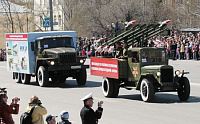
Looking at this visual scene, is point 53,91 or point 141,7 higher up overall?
point 141,7

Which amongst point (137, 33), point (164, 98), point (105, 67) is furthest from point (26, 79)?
point (164, 98)

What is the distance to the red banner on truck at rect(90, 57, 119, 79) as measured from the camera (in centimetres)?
1988

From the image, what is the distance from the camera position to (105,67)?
20.6 meters

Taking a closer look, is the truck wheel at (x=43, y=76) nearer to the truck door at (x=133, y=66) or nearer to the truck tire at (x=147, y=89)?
the truck door at (x=133, y=66)

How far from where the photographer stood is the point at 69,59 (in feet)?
83.1

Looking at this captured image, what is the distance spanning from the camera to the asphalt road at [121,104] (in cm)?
1528

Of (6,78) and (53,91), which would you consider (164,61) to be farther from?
(6,78)

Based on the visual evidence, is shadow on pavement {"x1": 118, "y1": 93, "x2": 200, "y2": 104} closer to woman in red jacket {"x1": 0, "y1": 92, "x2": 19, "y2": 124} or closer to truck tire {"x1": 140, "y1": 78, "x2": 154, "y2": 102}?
truck tire {"x1": 140, "y1": 78, "x2": 154, "y2": 102}

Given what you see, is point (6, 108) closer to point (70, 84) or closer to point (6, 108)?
point (6, 108)

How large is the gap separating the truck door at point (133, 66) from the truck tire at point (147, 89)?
0.70 meters

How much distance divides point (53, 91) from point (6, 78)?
9.07 meters

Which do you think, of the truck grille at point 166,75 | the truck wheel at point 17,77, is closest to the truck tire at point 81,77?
the truck wheel at point 17,77

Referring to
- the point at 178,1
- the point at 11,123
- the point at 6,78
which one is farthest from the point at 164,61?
the point at 178,1

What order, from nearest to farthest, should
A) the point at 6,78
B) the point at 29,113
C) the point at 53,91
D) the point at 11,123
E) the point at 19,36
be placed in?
the point at 29,113, the point at 11,123, the point at 53,91, the point at 19,36, the point at 6,78
